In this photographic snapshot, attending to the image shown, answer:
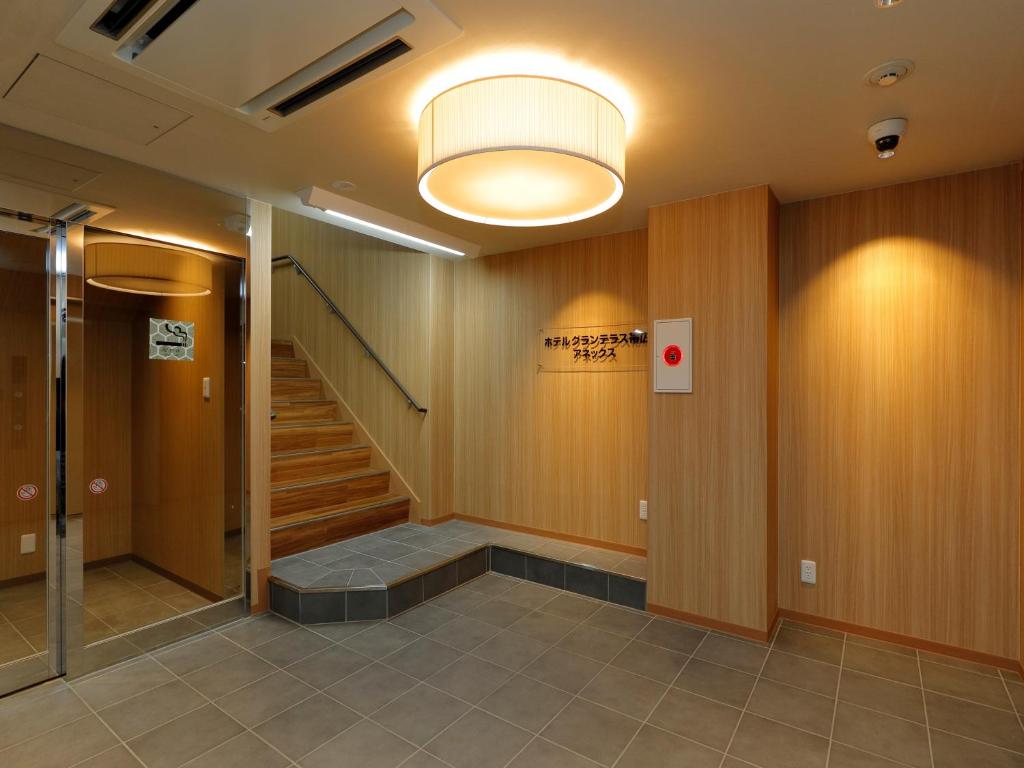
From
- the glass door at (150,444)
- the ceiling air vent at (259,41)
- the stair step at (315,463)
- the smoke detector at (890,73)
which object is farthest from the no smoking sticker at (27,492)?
the smoke detector at (890,73)

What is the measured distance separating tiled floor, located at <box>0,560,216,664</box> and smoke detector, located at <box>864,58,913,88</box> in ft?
14.0

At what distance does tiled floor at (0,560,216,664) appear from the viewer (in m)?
2.67

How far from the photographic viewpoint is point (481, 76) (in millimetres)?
2156

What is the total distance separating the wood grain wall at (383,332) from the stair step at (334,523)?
0.81 ft

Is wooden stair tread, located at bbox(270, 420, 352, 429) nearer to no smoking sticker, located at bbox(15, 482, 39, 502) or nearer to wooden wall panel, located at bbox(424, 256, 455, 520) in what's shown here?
wooden wall panel, located at bbox(424, 256, 455, 520)

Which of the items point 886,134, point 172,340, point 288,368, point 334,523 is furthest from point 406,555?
point 886,134

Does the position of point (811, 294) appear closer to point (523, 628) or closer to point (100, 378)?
point (523, 628)

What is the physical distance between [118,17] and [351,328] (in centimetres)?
384

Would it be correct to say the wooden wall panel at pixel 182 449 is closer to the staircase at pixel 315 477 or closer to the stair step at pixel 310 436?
the staircase at pixel 315 477

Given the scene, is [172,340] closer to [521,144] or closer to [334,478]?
[334,478]

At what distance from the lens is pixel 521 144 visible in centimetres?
196

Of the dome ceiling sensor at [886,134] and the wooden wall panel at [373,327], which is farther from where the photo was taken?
the wooden wall panel at [373,327]

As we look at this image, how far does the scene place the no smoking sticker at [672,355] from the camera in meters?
3.53

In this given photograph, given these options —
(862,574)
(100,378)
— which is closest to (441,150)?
(100,378)
